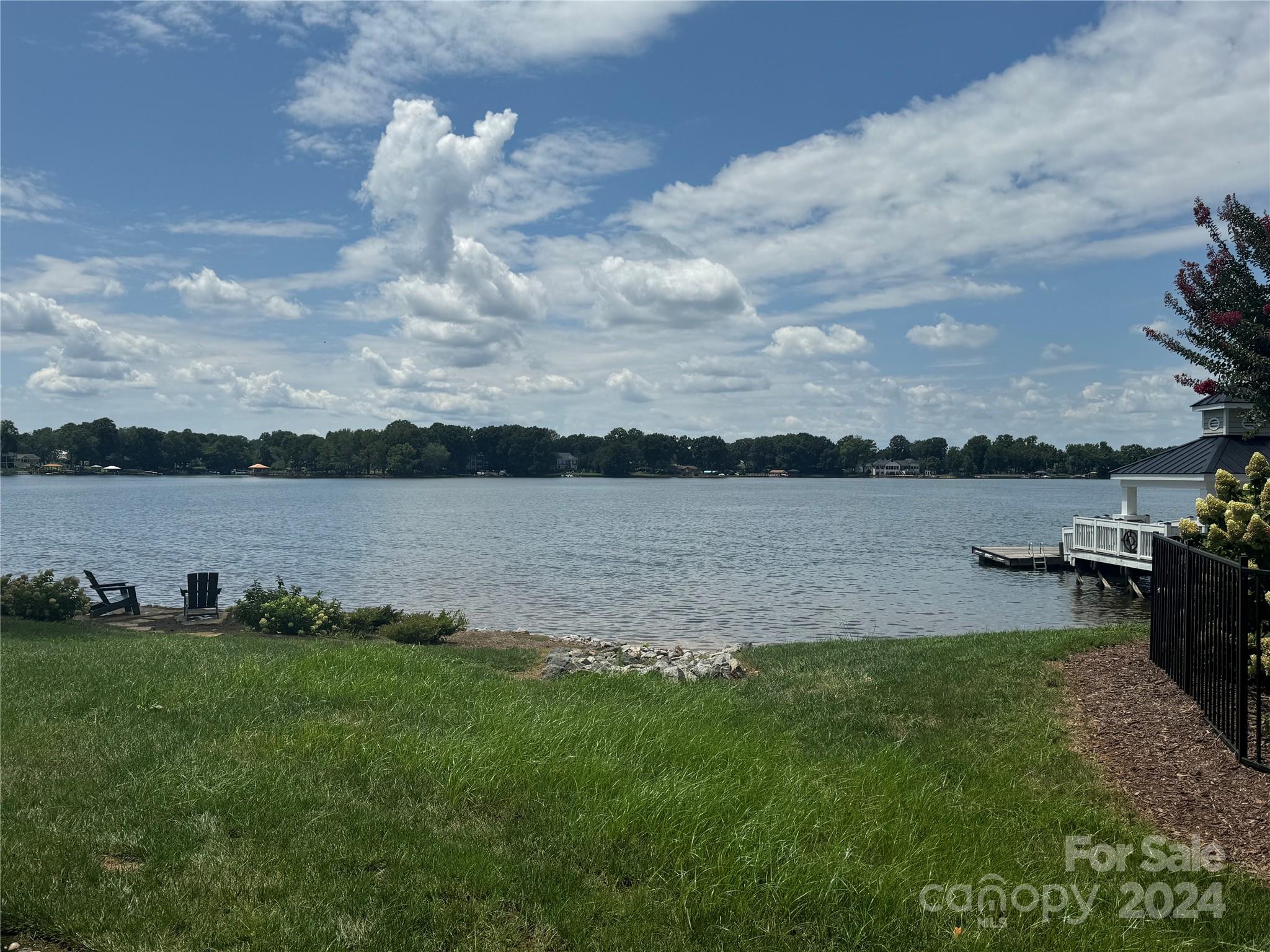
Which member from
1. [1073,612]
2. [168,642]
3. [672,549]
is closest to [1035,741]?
[168,642]

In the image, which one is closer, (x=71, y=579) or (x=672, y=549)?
(x=71, y=579)

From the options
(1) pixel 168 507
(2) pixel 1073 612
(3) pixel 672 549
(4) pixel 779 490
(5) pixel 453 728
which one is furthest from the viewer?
(4) pixel 779 490

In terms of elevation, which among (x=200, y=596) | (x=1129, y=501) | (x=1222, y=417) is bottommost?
(x=200, y=596)

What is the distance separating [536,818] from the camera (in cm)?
612

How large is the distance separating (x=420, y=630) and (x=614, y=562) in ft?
79.1

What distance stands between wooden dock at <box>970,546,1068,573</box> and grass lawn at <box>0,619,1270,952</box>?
112 feet

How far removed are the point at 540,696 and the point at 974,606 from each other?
23514mm

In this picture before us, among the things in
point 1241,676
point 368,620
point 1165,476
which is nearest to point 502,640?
point 368,620

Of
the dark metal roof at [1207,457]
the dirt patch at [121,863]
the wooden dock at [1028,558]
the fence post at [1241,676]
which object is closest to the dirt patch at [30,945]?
the dirt patch at [121,863]

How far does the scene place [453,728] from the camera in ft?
26.1

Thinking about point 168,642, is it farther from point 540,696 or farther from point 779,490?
point 779,490

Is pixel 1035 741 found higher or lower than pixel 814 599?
higher

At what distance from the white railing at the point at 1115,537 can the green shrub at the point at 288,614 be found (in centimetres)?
2778

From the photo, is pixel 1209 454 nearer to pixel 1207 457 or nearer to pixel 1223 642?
pixel 1207 457
